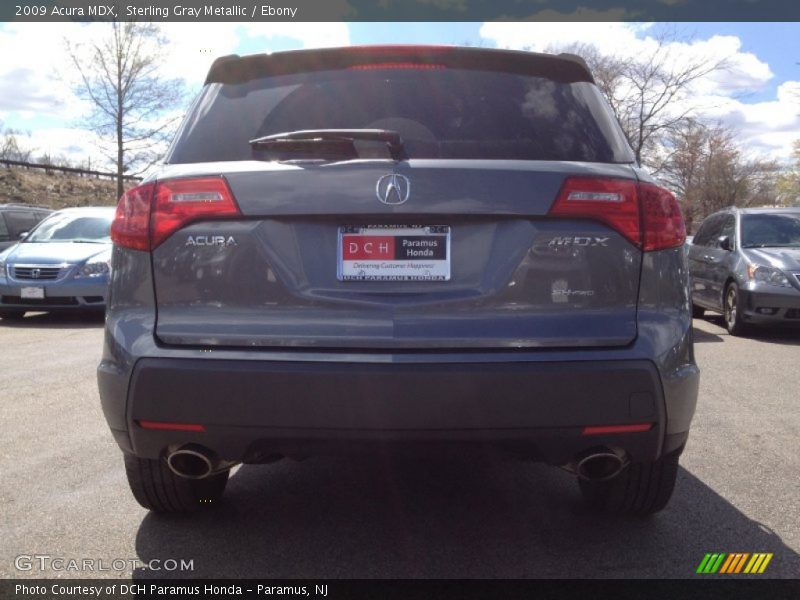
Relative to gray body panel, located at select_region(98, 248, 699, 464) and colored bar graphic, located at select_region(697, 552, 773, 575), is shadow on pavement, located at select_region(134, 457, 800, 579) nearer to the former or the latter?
colored bar graphic, located at select_region(697, 552, 773, 575)

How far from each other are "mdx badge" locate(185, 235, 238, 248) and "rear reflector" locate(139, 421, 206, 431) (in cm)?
60

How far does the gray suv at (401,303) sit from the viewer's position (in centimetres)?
268

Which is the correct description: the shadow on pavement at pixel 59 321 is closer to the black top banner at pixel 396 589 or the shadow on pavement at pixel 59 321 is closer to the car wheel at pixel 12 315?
the car wheel at pixel 12 315

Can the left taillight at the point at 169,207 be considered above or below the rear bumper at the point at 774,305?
above

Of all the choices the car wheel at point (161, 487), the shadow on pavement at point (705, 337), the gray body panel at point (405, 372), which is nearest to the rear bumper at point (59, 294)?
the shadow on pavement at point (705, 337)

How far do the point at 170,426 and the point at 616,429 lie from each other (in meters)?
1.47

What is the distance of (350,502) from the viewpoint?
3744 millimetres

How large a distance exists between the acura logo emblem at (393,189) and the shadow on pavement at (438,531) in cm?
130

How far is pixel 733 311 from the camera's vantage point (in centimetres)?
1061

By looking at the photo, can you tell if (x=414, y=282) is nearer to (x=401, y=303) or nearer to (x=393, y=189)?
(x=401, y=303)

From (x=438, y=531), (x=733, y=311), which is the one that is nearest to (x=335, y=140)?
(x=438, y=531)

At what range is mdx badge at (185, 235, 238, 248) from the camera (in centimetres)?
282

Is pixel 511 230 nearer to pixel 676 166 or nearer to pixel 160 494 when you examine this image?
pixel 160 494

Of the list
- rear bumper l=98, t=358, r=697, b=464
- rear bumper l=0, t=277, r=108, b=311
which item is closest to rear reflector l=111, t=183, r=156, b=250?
rear bumper l=98, t=358, r=697, b=464
